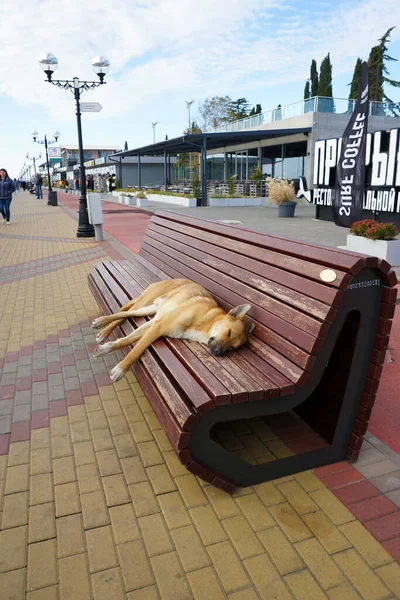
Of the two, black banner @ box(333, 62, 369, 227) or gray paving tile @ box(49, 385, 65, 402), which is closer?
gray paving tile @ box(49, 385, 65, 402)

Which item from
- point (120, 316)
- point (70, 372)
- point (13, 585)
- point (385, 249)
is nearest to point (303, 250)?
point (120, 316)

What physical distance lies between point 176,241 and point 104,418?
2.41m

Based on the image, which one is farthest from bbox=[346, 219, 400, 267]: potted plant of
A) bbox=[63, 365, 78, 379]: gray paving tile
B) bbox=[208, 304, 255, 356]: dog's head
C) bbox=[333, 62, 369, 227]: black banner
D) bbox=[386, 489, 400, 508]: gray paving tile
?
bbox=[386, 489, 400, 508]: gray paving tile

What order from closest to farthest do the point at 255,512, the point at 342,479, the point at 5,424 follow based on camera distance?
the point at 255,512 → the point at 342,479 → the point at 5,424

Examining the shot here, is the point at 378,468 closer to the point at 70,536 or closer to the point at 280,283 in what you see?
the point at 280,283

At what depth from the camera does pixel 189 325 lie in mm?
3275

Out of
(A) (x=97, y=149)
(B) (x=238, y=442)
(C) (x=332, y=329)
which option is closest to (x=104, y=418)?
(B) (x=238, y=442)

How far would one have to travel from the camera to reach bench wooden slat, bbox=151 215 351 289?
8.09 ft

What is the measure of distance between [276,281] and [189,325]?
0.70m

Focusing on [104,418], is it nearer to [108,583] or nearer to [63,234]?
[108,583]

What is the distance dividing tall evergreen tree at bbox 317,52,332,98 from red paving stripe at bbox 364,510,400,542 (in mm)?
52304

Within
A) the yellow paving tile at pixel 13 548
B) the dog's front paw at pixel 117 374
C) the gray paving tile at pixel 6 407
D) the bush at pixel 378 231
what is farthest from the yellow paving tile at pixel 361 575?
the bush at pixel 378 231

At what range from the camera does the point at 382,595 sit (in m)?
2.03

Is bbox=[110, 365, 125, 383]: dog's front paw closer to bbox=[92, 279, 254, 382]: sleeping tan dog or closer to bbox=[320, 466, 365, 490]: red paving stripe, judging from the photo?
bbox=[92, 279, 254, 382]: sleeping tan dog
